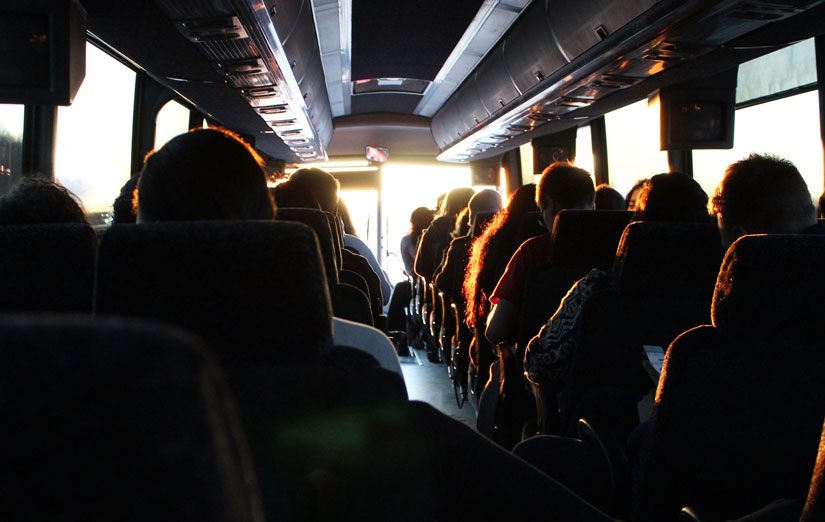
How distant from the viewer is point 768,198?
7.45 ft

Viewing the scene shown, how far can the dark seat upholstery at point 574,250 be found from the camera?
3133 mm

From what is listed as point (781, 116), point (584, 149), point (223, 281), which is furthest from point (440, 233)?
point (223, 281)

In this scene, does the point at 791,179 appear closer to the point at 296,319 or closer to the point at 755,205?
the point at 755,205

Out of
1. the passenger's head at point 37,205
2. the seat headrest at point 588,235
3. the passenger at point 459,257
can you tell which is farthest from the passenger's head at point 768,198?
the passenger at point 459,257

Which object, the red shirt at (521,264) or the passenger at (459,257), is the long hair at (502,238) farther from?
the passenger at (459,257)

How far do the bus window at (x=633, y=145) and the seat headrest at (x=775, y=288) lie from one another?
20.1 feet

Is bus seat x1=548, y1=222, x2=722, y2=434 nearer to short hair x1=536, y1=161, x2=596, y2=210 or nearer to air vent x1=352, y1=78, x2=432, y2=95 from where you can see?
short hair x1=536, y1=161, x2=596, y2=210

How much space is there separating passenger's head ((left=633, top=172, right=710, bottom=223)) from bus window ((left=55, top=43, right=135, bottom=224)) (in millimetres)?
3524

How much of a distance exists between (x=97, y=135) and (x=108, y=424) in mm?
5823

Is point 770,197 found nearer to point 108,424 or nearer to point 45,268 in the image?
point 45,268

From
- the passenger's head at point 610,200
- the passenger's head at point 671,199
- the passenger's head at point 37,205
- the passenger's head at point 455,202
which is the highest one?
the passenger's head at point 455,202

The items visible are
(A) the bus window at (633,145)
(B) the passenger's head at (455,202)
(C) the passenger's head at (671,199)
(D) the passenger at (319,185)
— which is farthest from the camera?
(A) the bus window at (633,145)

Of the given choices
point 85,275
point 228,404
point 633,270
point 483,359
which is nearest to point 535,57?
point 483,359

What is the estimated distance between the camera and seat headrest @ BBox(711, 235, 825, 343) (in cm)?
157
